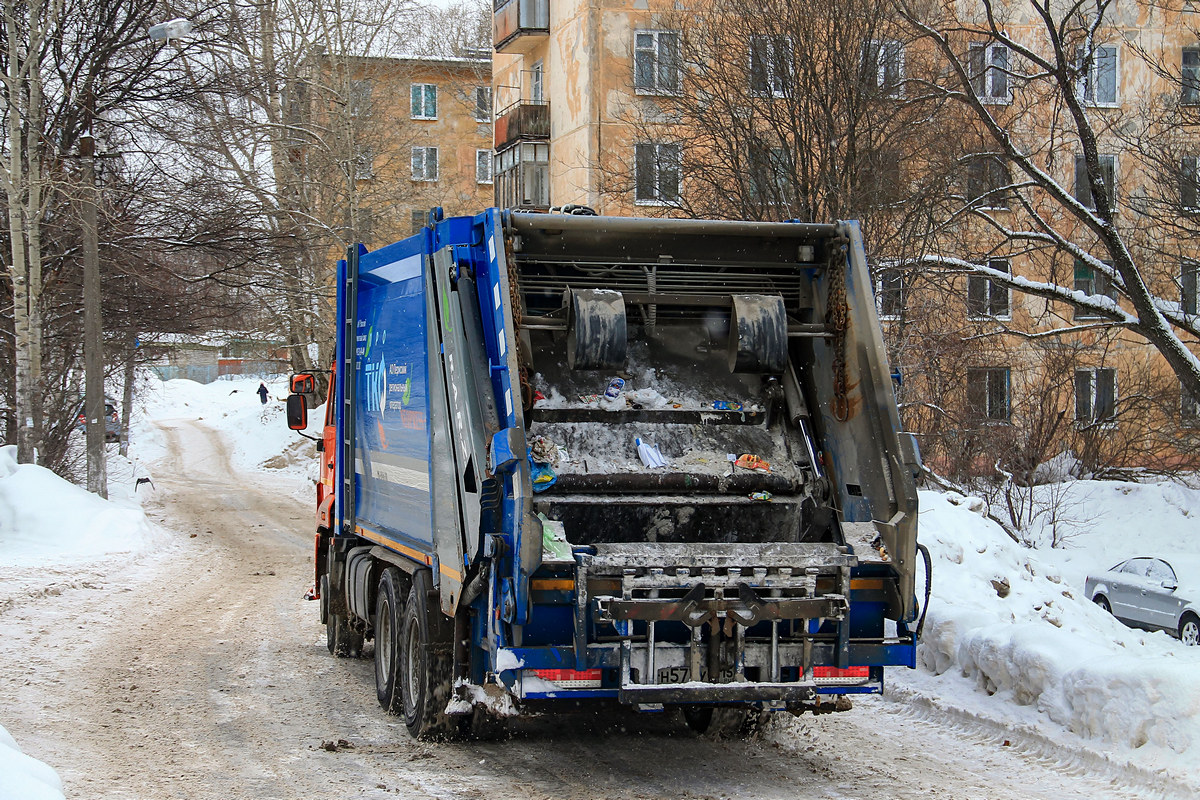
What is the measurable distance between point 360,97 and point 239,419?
49.9 feet

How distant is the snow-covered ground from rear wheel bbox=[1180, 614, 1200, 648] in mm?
1223

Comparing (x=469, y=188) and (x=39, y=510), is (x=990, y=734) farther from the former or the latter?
(x=469, y=188)

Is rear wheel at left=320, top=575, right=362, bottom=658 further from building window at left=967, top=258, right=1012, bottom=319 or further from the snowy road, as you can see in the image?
building window at left=967, top=258, right=1012, bottom=319

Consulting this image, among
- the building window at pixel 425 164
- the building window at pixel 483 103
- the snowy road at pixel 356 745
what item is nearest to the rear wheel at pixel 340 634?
the snowy road at pixel 356 745

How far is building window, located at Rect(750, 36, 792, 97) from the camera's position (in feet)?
50.1

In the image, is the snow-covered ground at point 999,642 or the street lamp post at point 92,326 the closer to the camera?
the snow-covered ground at point 999,642

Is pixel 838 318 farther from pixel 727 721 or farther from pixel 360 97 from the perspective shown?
pixel 360 97

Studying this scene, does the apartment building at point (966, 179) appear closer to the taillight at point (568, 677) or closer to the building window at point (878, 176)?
the building window at point (878, 176)

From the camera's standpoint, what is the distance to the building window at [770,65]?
15.3 metres

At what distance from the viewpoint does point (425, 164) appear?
43.2 metres

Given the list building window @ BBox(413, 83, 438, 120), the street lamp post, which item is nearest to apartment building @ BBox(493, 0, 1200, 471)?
the street lamp post

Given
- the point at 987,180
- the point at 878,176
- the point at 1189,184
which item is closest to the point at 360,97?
the point at 987,180

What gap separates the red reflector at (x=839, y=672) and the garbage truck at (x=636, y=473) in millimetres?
17

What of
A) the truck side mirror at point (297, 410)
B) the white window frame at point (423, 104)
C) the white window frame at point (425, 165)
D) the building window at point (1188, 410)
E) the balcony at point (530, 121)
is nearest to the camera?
the truck side mirror at point (297, 410)
